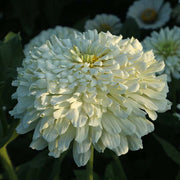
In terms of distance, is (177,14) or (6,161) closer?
(6,161)

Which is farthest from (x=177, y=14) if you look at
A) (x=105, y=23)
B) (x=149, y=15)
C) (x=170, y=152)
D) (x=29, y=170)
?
(x=29, y=170)

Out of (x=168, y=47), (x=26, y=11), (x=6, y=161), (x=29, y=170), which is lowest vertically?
(x=29, y=170)

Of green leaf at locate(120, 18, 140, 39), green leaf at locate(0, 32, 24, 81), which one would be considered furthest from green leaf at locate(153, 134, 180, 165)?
green leaf at locate(0, 32, 24, 81)

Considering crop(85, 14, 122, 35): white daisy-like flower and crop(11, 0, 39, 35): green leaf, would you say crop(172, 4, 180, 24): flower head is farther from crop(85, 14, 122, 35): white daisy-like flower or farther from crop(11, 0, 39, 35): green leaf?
crop(11, 0, 39, 35): green leaf

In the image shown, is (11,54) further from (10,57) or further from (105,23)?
(105,23)

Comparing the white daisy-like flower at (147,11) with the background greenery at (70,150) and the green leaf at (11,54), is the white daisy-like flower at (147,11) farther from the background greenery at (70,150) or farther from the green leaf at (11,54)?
the green leaf at (11,54)

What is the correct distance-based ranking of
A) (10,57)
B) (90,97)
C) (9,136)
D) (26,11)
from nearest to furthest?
(90,97) < (9,136) < (10,57) < (26,11)
